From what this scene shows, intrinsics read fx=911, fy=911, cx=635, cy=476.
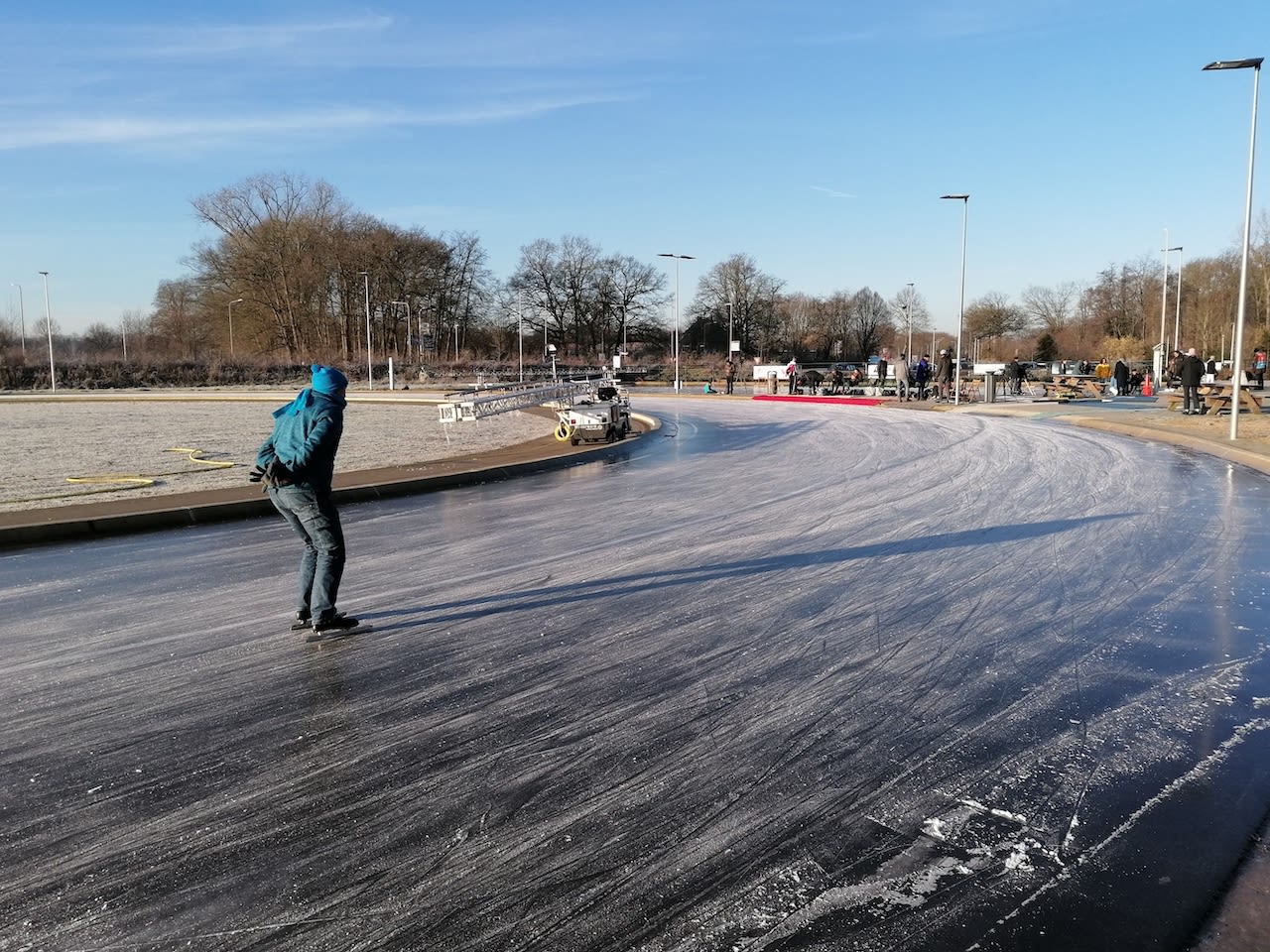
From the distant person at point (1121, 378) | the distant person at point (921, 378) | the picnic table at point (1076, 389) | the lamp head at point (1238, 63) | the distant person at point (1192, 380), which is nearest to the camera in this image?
the lamp head at point (1238, 63)

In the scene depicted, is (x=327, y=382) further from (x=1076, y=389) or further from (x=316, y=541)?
(x=1076, y=389)

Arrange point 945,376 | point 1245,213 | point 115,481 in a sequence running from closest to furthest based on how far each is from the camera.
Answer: point 115,481, point 1245,213, point 945,376

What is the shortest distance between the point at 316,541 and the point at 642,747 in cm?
298

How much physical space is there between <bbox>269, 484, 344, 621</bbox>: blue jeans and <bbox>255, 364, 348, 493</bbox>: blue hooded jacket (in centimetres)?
10

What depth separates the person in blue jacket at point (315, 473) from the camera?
5914 mm

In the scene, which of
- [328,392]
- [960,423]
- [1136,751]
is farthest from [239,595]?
[960,423]

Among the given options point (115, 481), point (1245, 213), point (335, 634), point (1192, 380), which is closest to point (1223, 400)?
point (1192, 380)

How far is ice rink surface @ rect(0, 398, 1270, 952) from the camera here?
3.08m

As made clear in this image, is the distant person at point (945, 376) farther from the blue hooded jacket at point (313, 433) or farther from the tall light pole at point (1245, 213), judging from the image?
the blue hooded jacket at point (313, 433)

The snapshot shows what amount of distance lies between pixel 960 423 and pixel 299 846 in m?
25.1

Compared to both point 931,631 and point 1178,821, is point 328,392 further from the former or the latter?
point 1178,821

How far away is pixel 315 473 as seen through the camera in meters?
5.99

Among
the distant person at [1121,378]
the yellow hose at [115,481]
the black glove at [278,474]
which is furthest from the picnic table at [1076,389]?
the black glove at [278,474]

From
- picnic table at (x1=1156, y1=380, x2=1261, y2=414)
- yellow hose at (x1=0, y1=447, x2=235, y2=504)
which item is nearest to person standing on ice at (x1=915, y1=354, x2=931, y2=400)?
picnic table at (x1=1156, y1=380, x2=1261, y2=414)
